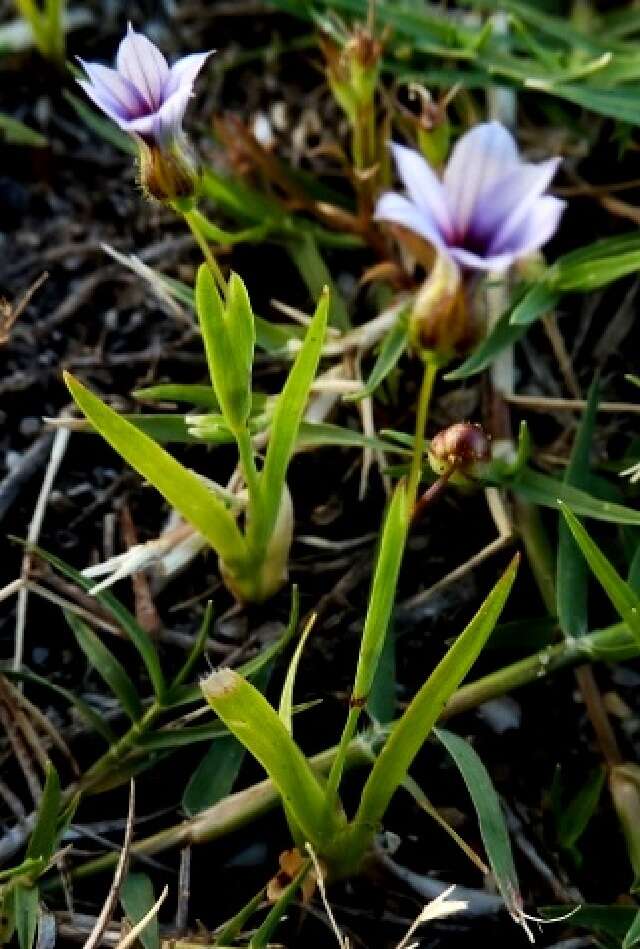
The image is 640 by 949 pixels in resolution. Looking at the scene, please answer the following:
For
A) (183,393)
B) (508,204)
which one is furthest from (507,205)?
(183,393)

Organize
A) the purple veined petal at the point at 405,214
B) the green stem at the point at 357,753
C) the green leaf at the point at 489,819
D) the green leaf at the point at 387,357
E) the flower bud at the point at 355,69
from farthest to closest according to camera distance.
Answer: the flower bud at the point at 355,69 < the green leaf at the point at 387,357 < the green stem at the point at 357,753 < the green leaf at the point at 489,819 < the purple veined petal at the point at 405,214

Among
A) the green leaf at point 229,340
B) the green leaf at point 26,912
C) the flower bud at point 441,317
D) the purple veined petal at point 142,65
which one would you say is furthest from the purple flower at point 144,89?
the green leaf at point 26,912

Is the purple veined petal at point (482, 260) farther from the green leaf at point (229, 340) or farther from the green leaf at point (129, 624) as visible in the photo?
the green leaf at point (129, 624)

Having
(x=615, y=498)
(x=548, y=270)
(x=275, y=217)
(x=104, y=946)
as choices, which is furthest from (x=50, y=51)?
(x=104, y=946)

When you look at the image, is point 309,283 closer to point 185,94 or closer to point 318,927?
point 185,94

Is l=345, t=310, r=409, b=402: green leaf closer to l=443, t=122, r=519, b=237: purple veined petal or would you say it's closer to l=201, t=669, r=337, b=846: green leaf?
l=443, t=122, r=519, b=237: purple veined petal

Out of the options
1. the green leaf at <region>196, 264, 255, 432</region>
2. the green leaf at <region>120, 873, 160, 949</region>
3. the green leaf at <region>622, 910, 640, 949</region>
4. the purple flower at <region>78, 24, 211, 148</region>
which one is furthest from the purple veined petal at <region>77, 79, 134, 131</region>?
the green leaf at <region>622, 910, 640, 949</region>
